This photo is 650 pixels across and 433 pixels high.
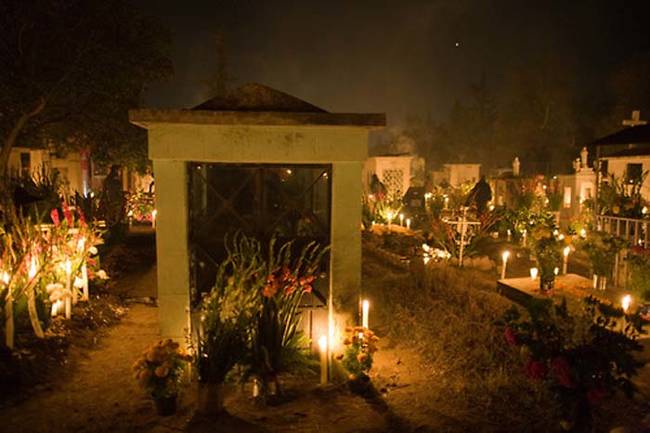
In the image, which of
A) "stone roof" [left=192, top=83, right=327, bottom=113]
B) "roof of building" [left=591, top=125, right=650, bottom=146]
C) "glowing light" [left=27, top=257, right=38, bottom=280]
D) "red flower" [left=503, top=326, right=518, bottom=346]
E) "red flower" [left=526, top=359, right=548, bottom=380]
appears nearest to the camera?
"red flower" [left=526, top=359, right=548, bottom=380]

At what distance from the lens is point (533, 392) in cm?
414

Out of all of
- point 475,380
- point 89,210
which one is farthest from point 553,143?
point 475,380

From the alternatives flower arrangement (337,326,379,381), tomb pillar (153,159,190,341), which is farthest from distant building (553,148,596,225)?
tomb pillar (153,159,190,341)

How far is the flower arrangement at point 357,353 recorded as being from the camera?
4496 millimetres

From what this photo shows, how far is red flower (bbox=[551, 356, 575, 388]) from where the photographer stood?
3.36 meters

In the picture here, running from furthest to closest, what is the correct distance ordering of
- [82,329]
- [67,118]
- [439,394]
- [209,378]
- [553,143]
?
[553,143] < [67,118] < [82,329] < [439,394] < [209,378]

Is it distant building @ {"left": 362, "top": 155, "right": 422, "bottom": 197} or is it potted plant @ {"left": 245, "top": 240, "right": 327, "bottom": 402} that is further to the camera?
distant building @ {"left": 362, "top": 155, "right": 422, "bottom": 197}

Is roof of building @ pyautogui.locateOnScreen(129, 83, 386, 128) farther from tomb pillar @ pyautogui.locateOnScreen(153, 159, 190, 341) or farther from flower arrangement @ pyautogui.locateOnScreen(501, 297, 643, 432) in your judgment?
flower arrangement @ pyautogui.locateOnScreen(501, 297, 643, 432)

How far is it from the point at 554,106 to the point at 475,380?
3938cm

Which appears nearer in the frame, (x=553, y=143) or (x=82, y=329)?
(x=82, y=329)

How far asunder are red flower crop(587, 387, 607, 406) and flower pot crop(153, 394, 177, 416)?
3.02 meters

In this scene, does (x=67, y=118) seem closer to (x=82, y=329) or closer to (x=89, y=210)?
(x=89, y=210)

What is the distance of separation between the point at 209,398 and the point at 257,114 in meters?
2.30

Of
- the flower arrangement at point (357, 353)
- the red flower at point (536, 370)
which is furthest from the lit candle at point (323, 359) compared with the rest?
the red flower at point (536, 370)
